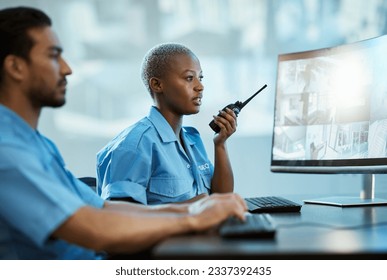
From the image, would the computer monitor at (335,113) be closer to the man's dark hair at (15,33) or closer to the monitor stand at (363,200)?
the monitor stand at (363,200)

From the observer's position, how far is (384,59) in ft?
4.99

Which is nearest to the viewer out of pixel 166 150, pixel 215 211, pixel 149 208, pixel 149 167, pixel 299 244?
pixel 299 244

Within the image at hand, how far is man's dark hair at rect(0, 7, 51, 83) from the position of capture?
3.34 feet

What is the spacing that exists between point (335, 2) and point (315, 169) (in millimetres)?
1340

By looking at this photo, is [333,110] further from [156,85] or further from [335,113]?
[156,85]

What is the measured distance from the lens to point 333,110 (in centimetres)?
164

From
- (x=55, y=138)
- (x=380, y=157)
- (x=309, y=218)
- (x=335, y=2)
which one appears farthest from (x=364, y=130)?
(x=55, y=138)

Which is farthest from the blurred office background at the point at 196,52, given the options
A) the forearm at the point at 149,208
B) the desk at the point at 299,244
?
the desk at the point at 299,244

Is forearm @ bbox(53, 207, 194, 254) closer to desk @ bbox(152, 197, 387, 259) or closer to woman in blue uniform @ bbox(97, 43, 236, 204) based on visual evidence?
desk @ bbox(152, 197, 387, 259)

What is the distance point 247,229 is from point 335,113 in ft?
2.92

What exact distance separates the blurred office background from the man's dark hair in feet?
5.42

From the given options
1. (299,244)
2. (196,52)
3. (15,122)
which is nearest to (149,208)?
(15,122)

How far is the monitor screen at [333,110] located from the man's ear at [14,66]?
3.28 feet

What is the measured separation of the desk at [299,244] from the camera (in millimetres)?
735
